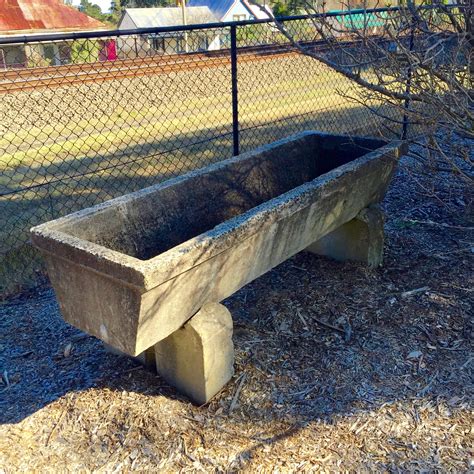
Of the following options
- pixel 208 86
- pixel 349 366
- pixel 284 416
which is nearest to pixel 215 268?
pixel 284 416

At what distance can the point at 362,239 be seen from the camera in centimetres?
402

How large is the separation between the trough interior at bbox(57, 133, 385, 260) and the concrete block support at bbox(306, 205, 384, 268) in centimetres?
53

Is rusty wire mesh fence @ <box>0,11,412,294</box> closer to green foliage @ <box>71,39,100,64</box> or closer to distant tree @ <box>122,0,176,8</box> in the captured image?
green foliage @ <box>71,39,100,64</box>

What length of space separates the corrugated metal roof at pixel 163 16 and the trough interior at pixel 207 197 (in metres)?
32.2

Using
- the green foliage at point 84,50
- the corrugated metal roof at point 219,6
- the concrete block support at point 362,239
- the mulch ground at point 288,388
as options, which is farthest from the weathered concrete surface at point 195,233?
the corrugated metal roof at point 219,6

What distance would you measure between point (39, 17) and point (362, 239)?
26204 mm

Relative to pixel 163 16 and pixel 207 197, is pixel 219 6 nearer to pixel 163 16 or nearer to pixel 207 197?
pixel 163 16

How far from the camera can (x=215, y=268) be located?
2.69m

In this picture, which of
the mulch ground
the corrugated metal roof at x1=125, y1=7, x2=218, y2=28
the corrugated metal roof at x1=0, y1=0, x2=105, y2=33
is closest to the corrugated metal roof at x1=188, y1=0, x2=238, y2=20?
the corrugated metal roof at x1=125, y1=7, x2=218, y2=28

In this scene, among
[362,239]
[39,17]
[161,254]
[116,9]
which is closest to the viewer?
[161,254]

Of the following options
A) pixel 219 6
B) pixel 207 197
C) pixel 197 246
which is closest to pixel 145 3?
pixel 219 6

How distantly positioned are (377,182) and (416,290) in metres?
0.80

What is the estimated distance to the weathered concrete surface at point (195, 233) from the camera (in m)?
2.42

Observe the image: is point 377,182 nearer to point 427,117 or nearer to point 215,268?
point 427,117
